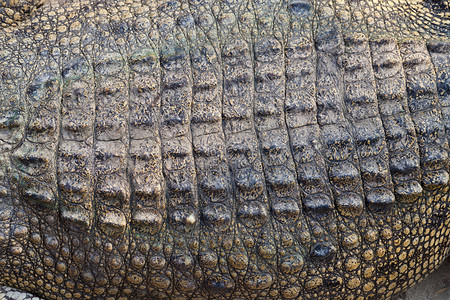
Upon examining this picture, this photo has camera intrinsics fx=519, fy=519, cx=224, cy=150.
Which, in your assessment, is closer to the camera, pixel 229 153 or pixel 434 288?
pixel 229 153

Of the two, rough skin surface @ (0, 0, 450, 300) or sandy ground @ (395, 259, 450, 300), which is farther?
sandy ground @ (395, 259, 450, 300)

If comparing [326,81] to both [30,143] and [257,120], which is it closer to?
[257,120]

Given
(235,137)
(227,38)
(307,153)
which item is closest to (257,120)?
(235,137)

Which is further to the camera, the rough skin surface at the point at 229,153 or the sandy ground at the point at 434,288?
the sandy ground at the point at 434,288

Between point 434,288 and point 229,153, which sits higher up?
point 229,153

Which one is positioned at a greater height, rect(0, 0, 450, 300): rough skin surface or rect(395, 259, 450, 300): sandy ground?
rect(0, 0, 450, 300): rough skin surface
